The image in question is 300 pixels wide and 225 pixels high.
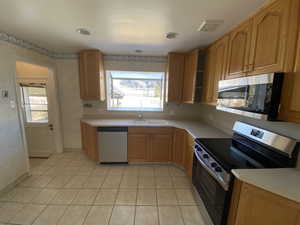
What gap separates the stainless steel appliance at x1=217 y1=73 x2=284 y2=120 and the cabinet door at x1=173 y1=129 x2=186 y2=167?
117 centimetres

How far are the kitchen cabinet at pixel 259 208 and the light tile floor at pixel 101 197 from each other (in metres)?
0.75

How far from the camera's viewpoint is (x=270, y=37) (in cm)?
123

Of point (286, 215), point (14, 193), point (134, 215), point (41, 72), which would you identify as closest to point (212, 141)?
point (286, 215)

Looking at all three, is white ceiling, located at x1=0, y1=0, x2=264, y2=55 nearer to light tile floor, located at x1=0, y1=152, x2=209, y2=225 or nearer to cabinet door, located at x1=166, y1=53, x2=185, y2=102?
cabinet door, located at x1=166, y1=53, x2=185, y2=102

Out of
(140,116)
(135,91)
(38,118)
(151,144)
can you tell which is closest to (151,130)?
(151,144)

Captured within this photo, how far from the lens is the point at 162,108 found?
3.47m

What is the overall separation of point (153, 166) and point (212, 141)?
1536 mm

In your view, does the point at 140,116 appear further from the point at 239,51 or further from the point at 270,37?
the point at 270,37

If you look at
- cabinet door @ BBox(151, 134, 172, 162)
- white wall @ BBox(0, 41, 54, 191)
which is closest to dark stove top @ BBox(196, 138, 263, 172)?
cabinet door @ BBox(151, 134, 172, 162)

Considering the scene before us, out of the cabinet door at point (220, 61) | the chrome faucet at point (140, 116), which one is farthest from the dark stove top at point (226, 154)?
the chrome faucet at point (140, 116)

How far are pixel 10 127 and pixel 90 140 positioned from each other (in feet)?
4.29

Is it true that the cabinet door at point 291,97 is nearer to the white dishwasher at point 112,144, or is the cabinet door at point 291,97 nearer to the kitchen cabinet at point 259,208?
the kitchen cabinet at point 259,208

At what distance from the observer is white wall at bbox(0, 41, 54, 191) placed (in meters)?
2.01

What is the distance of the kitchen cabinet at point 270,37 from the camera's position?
1.10 meters
